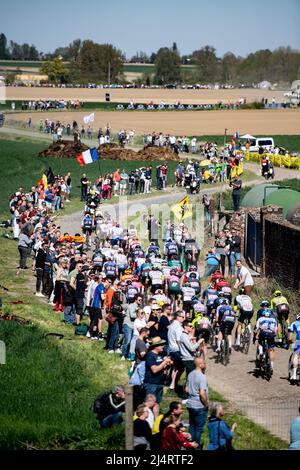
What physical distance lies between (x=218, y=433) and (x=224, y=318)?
270 inches

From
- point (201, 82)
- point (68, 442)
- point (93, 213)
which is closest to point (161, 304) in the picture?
point (68, 442)

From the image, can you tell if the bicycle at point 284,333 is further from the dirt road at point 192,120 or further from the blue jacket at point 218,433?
the dirt road at point 192,120

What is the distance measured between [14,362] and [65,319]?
4.53 meters

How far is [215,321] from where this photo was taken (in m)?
21.1

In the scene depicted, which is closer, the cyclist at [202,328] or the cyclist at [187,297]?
the cyclist at [202,328]

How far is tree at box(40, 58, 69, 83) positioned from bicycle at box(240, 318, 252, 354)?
526ft

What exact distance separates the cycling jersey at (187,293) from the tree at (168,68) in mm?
166615

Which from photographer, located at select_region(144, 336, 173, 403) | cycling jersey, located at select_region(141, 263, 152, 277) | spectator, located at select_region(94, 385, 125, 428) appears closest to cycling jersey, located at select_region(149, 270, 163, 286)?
cycling jersey, located at select_region(141, 263, 152, 277)

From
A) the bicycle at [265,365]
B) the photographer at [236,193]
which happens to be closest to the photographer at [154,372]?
the bicycle at [265,365]

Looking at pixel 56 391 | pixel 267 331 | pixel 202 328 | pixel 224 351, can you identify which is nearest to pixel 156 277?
pixel 224 351

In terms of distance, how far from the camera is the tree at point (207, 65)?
190 metres

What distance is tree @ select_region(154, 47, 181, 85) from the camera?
188 meters

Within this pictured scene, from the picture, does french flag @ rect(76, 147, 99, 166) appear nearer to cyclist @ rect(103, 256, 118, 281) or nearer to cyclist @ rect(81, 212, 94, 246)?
Answer: cyclist @ rect(81, 212, 94, 246)

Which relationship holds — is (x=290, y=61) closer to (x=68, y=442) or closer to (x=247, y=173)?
(x=247, y=173)
